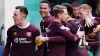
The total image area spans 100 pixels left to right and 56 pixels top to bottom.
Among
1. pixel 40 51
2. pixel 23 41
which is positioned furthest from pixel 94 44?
pixel 23 41

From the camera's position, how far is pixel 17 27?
5844mm

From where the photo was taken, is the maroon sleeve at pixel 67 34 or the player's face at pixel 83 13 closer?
the maroon sleeve at pixel 67 34

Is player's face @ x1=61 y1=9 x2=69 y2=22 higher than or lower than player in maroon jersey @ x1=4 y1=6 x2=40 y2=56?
higher

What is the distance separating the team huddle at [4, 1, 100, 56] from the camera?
5.53 metres

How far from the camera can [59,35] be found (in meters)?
5.57

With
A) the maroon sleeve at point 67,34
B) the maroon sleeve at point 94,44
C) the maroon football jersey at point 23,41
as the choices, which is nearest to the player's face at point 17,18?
the maroon football jersey at point 23,41

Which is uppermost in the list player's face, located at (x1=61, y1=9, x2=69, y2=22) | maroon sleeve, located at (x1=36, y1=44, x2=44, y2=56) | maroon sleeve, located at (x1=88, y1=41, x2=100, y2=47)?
player's face, located at (x1=61, y1=9, x2=69, y2=22)

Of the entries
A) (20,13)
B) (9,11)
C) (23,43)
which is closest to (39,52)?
(23,43)

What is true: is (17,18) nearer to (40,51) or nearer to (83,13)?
(40,51)

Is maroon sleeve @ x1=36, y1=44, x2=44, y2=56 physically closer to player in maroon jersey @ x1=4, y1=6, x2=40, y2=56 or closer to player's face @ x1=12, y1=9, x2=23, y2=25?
player in maroon jersey @ x1=4, y1=6, x2=40, y2=56

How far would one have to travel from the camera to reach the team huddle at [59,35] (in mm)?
5531

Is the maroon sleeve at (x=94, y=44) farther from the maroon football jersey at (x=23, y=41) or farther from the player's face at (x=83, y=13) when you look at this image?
the maroon football jersey at (x=23, y=41)

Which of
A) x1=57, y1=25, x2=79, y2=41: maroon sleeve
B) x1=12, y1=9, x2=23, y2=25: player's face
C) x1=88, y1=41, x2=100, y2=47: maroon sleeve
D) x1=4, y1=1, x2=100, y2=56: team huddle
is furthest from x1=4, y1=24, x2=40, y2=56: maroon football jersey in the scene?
x1=88, y1=41, x2=100, y2=47: maroon sleeve

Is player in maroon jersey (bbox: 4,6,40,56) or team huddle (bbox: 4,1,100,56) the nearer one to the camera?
team huddle (bbox: 4,1,100,56)
